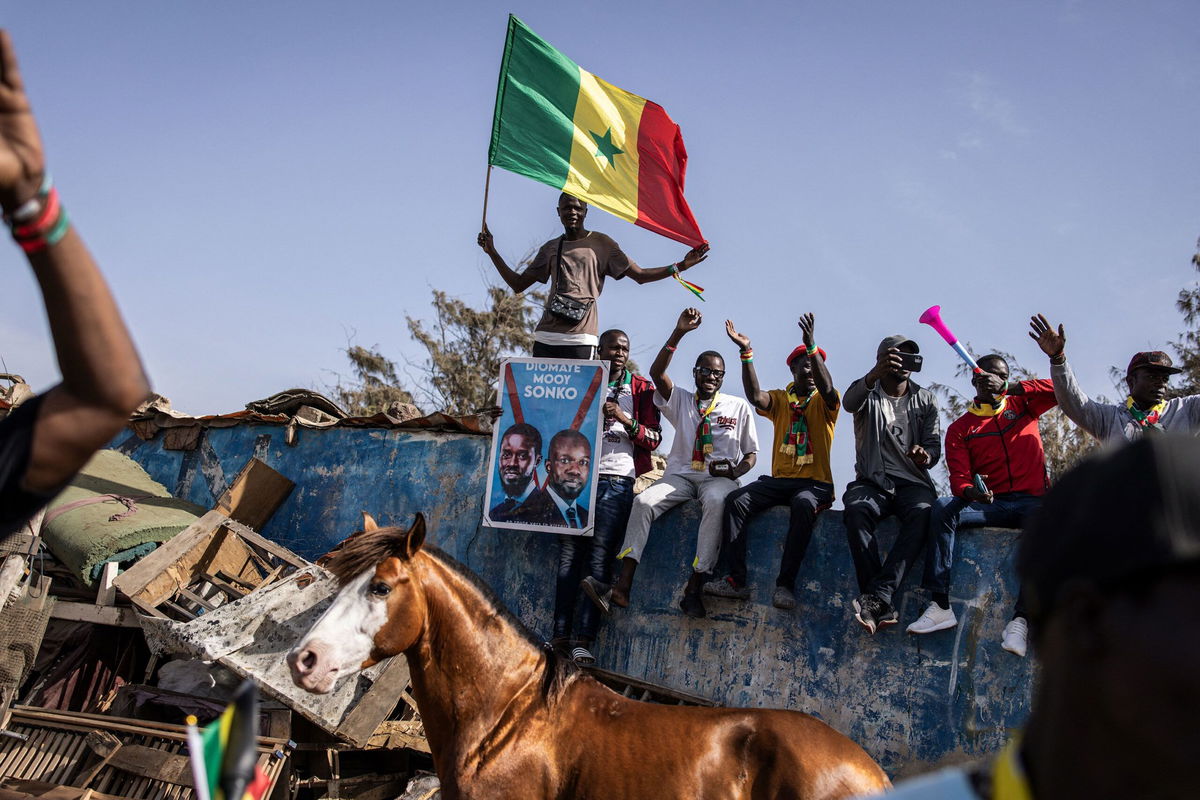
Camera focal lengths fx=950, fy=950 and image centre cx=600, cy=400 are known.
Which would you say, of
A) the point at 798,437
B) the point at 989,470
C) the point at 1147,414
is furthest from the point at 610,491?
the point at 1147,414

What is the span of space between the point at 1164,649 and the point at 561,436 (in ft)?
23.8

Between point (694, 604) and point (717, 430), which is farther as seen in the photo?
point (717, 430)

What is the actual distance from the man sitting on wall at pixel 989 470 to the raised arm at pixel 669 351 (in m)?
2.15

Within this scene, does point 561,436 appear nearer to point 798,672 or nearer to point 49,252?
point 798,672

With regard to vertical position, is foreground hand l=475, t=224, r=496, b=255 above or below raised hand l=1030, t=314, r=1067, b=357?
above

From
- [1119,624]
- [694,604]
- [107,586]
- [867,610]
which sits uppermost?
[1119,624]

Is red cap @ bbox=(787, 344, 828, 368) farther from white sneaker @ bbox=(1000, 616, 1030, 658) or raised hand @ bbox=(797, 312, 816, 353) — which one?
white sneaker @ bbox=(1000, 616, 1030, 658)

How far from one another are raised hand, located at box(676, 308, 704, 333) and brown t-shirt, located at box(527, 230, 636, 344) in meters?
1.12

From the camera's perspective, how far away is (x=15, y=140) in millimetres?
1367

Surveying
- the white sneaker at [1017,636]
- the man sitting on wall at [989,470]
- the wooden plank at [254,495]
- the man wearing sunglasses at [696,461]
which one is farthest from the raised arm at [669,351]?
the wooden plank at [254,495]

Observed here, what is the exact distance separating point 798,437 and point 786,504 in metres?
0.54

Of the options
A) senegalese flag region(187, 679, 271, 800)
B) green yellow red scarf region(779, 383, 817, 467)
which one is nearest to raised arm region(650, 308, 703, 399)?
green yellow red scarf region(779, 383, 817, 467)

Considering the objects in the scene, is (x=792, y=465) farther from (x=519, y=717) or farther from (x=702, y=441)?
(x=519, y=717)

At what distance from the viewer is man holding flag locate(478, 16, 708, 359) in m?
8.64
